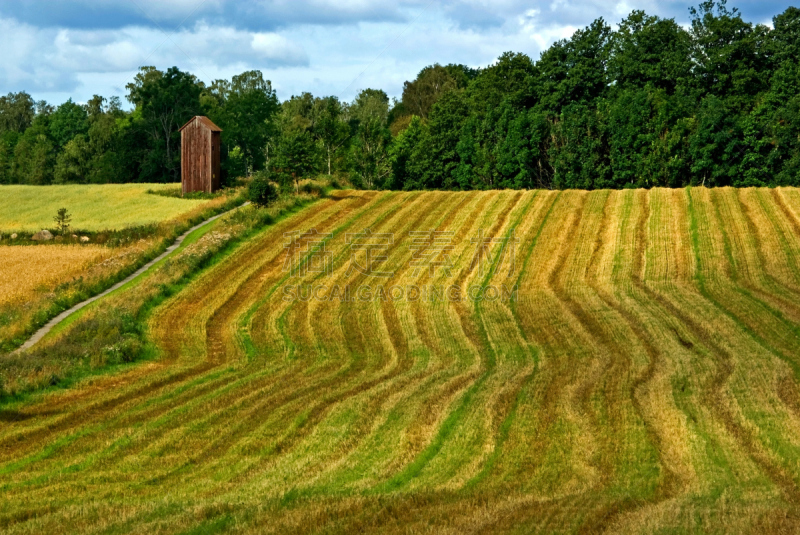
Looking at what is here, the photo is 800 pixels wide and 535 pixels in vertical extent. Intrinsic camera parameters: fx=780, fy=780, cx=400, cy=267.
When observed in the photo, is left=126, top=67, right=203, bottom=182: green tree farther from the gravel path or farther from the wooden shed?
the gravel path

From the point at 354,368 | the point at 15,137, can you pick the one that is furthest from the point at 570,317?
the point at 15,137

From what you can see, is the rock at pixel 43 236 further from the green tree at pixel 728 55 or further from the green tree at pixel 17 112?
the green tree at pixel 17 112

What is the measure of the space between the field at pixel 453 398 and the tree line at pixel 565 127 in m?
19.9

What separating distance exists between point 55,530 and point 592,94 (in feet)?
240

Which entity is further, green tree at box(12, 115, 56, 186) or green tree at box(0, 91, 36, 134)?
green tree at box(0, 91, 36, 134)

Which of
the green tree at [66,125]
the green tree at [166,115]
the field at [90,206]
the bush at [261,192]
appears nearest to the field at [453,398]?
the bush at [261,192]

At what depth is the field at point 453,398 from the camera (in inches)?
440

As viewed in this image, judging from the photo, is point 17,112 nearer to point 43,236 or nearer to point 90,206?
point 90,206

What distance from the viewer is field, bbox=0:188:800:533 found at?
440 inches

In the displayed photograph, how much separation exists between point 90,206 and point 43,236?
14158 mm

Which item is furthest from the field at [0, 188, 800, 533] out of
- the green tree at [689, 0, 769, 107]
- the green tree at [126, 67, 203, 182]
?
the green tree at [126, 67, 203, 182]

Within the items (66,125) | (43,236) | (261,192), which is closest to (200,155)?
(43,236)

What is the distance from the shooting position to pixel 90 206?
61438 millimetres

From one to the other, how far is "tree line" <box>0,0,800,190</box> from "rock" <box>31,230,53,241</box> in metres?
13.6
